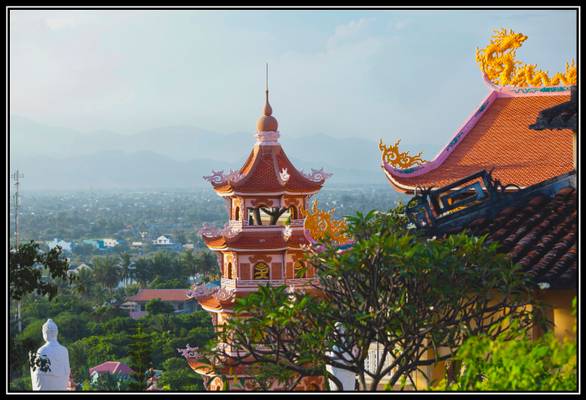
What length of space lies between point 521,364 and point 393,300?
74.6 inches

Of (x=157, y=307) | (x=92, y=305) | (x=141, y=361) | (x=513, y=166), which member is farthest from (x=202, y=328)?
(x=513, y=166)

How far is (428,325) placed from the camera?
30.0 feet

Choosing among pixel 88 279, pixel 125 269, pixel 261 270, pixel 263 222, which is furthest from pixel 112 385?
pixel 125 269

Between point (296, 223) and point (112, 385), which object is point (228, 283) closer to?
point (296, 223)

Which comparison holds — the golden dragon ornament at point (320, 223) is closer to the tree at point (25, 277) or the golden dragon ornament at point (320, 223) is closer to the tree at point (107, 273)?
the tree at point (25, 277)

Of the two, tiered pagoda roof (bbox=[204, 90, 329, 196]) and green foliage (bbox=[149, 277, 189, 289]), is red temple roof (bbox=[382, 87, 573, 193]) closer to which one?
tiered pagoda roof (bbox=[204, 90, 329, 196])

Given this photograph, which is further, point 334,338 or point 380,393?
point 334,338

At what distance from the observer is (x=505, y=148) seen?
52.5ft

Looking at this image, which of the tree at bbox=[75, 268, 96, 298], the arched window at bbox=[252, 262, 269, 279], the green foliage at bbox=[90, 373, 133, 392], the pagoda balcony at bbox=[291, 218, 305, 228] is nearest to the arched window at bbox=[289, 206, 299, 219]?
the pagoda balcony at bbox=[291, 218, 305, 228]

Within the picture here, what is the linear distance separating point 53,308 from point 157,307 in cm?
610

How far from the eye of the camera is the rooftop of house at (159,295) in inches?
3086

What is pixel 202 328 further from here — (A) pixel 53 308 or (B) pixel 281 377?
(B) pixel 281 377

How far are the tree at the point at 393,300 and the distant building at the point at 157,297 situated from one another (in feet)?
211

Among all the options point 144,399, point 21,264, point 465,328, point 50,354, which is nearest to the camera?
point 144,399
